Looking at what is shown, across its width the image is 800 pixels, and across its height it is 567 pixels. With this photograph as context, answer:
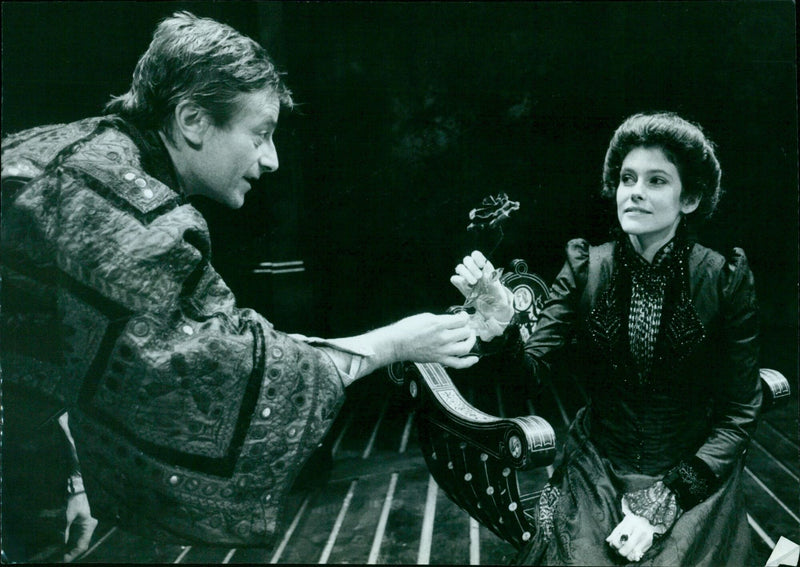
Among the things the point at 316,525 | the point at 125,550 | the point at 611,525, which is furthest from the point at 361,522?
the point at 611,525

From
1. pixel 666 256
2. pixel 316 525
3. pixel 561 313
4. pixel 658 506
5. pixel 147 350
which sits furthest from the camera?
pixel 316 525

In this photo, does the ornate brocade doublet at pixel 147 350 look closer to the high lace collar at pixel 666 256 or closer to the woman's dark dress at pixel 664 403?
the woman's dark dress at pixel 664 403

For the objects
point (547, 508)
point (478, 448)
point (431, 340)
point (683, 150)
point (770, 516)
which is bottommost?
point (770, 516)

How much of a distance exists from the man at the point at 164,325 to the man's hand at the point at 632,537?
554 millimetres

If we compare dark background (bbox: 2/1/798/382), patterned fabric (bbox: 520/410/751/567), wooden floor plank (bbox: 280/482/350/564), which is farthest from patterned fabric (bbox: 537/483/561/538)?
wooden floor plank (bbox: 280/482/350/564)

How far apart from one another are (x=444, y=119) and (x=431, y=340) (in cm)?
67

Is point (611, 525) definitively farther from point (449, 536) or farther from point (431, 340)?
point (449, 536)

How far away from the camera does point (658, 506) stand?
1361 mm

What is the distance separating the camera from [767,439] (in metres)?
1.79

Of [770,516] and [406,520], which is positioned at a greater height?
[770,516]

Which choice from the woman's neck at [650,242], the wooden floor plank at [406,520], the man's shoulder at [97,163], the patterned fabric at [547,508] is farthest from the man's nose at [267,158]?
the wooden floor plank at [406,520]

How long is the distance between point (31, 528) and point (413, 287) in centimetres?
114

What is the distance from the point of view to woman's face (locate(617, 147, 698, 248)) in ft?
4.66

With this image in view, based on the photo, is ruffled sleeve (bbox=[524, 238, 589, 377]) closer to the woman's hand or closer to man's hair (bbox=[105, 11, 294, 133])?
the woman's hand
